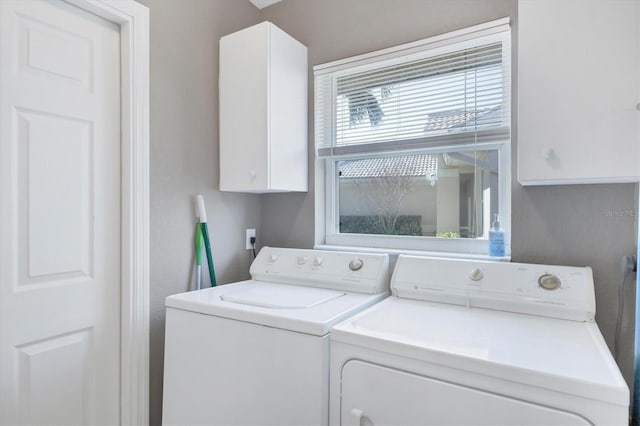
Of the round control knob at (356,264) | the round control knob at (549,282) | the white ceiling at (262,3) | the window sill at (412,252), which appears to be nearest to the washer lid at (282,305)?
the round control knob at (356,264)

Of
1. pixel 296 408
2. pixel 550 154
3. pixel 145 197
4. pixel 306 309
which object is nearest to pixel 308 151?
pixel 145 197

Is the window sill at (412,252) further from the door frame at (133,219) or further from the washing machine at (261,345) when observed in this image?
the door frame at (133,219)

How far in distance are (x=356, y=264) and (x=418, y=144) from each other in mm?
692

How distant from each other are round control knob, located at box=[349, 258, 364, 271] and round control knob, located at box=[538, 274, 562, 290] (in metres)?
0.73

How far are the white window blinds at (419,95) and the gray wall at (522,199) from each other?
0.21 feet

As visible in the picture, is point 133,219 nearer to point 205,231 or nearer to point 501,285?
point 205,231

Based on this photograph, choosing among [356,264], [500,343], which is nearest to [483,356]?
[500,343]

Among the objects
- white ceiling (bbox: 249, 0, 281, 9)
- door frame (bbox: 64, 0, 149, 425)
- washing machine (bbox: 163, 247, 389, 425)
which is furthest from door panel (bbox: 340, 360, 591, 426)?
white ceiling (bbox: 249, 0, 281, 9)

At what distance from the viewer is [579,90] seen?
124 cm

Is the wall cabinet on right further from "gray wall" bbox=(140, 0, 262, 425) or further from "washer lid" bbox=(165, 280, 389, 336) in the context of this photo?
"gray wall" bbox=(140, 0, 262, 425)

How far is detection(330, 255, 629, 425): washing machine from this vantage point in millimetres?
878

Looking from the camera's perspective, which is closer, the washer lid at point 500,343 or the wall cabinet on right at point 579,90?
the washer lid at point 500,343

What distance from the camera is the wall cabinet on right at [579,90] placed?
118 centimetres

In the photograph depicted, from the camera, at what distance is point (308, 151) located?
2.18m
